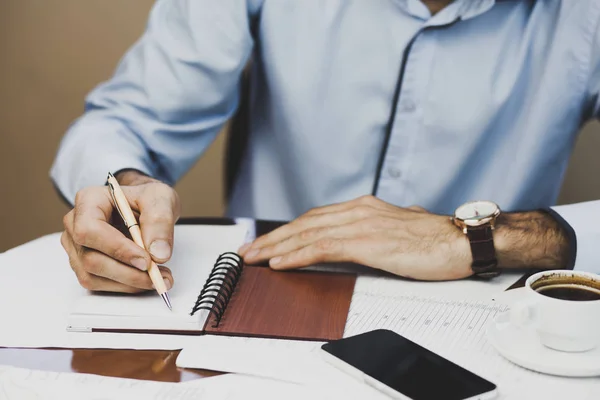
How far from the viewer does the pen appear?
85 cm

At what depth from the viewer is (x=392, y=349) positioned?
2.43 ft

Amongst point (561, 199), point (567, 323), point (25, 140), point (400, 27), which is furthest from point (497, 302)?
point (25, 140)

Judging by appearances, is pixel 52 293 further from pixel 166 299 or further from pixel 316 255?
pixel 316 255

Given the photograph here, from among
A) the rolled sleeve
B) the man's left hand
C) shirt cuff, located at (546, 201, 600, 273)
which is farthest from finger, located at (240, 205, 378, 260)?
the rolled sleeve

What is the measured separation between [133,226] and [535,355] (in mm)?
492

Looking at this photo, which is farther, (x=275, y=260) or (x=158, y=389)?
(x=275, y=260)

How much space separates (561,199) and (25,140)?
5.93ft

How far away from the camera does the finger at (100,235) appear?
2.82 ft

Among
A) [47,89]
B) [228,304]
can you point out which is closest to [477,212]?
[228,304]

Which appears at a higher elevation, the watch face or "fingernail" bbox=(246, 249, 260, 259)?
the watch face

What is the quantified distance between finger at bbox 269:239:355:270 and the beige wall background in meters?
1.56

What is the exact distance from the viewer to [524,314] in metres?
0.73

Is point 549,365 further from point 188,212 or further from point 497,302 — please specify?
point 188,212

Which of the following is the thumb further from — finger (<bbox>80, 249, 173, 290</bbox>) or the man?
the man
